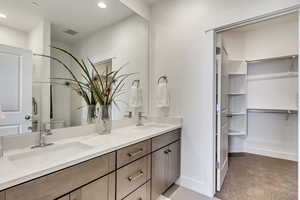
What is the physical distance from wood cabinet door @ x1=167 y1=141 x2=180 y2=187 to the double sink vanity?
12 millimetres

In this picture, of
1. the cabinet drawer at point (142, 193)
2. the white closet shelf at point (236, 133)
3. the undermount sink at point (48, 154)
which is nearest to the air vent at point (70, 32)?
the undermount sink at point (48, 154)

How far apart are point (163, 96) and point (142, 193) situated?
1136 millimetres

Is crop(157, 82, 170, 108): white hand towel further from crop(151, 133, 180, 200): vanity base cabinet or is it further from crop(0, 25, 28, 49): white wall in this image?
crop(0, 25, 28, 49): white wall

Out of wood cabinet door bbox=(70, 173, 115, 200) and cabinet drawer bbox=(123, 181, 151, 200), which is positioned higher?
wood cabinet door bbox=(70, 173, 115, 200)

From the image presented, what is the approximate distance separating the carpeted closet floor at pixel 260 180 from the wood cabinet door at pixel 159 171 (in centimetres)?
70

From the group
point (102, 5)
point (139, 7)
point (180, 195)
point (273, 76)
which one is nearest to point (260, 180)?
point (180, 195)

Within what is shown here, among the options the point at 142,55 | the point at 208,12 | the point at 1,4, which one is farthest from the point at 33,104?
the point at 208,12

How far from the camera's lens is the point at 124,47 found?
7.05 ft

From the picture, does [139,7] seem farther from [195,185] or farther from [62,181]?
[195,185]

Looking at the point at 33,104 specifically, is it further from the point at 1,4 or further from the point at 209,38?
the point at 209,38

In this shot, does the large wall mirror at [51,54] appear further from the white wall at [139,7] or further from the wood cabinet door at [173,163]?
the wood cabinet door at [173,163]

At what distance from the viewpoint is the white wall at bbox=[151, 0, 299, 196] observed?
187cm

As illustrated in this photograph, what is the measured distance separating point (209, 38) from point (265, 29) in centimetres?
A: 211

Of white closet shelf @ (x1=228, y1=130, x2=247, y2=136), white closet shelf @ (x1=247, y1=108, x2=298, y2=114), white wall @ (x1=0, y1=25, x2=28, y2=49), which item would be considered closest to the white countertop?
white wall @ (x1=0, y1=25, x2=28, y2=49)
